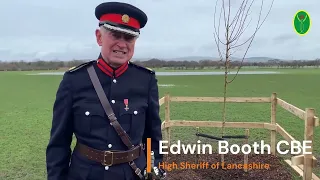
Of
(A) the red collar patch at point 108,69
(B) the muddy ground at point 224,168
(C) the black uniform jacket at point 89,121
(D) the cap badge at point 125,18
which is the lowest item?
(B) the muddy ground at point 224,168

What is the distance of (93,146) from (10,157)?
184 inches

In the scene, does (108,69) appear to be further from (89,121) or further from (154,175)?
(154,175)

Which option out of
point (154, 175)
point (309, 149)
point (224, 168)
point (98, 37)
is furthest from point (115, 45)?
point (224, 168)

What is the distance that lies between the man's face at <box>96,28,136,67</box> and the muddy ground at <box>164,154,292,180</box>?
126 inches

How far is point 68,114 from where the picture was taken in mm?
2102

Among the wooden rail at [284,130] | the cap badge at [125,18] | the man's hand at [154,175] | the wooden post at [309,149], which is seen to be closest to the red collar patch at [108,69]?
the cap badge at [125,18]

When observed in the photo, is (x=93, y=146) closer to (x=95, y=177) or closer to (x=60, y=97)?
(x=95, y=177)

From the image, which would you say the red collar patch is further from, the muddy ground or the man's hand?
the muddy ground

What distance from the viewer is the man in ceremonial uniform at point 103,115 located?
6.72ft

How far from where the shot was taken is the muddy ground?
5.12 meters

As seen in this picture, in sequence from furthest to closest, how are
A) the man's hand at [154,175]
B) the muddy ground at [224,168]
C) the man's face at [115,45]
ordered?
the muddy ground at [224,168], the man's hand at [154,175], the man's face at [115,45]

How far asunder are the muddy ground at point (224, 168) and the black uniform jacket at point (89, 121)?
2.92 metres

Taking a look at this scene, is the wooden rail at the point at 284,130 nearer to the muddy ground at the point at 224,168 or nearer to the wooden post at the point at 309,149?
the wooden post at the point at 309,149

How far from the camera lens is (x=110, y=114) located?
6.71 ft
